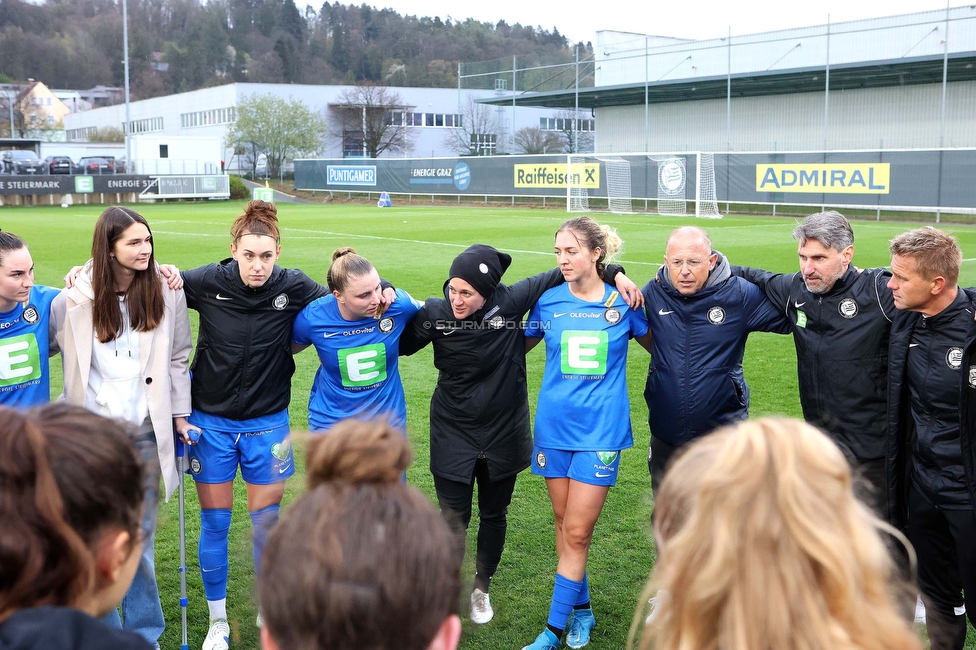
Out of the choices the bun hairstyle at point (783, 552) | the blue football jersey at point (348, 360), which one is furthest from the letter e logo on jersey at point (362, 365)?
the bun hairstyle at point (783, 552)

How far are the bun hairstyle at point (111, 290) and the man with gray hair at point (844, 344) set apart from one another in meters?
3.44

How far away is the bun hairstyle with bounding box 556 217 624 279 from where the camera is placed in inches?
187

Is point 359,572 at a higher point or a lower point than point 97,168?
lower

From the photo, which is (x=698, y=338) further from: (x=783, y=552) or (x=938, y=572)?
(x=783, y=552)

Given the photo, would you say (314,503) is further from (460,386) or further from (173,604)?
(173,604)

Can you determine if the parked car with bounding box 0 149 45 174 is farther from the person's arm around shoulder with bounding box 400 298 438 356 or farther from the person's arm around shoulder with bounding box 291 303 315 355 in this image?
the person's arm around shoulder with bounding box 400 298 438 356

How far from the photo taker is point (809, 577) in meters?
1.53

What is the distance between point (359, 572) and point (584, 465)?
3.20 meters

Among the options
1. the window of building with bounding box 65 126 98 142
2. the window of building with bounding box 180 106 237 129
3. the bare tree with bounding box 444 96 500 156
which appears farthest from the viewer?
the window of building with bounding box 65 126 98 142

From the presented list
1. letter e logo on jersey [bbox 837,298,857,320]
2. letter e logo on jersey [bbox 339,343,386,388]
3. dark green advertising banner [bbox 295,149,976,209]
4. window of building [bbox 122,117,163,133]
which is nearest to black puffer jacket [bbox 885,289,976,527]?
letter e logo on jersey [bbox 837,298,857,320]

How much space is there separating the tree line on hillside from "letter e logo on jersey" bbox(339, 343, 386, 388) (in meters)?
113

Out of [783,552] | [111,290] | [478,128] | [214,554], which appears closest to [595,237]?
[111,290]

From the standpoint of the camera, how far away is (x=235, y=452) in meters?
4.81

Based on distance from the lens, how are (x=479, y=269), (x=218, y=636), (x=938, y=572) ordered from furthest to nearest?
(x=479, y=269) → (x=218, y=636) → (x=938, y=572)
